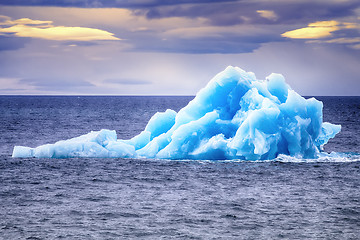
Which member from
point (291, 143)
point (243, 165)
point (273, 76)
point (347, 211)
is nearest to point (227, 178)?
point (243, 165)

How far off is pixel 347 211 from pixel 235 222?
13.6ft

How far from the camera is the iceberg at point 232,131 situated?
2388 centimetres

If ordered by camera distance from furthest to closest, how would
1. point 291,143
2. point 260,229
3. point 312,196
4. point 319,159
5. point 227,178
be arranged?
point 319,159 → point 291,143 → point 227,178 → point 312,196 → point 260,229

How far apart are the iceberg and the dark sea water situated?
629 millimetres

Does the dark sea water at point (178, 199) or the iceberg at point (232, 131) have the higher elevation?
the iceberg at point (232, 131)

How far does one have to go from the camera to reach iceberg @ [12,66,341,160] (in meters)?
23.9

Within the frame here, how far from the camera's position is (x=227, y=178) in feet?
71.3

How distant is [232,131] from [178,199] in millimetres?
8243

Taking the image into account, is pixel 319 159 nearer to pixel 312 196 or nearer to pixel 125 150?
pixel 312 196

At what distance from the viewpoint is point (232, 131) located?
83.6 ft

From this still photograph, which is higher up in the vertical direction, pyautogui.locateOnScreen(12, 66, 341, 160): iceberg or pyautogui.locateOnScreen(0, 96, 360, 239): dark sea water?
pyautogui.locateOnScreen(12, 66, 341, 160): iceberg

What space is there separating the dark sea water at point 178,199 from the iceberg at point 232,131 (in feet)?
2.06

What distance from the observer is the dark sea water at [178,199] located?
14.3m

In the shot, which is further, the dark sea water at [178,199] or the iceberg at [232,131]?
the iceberg at [232,131]
